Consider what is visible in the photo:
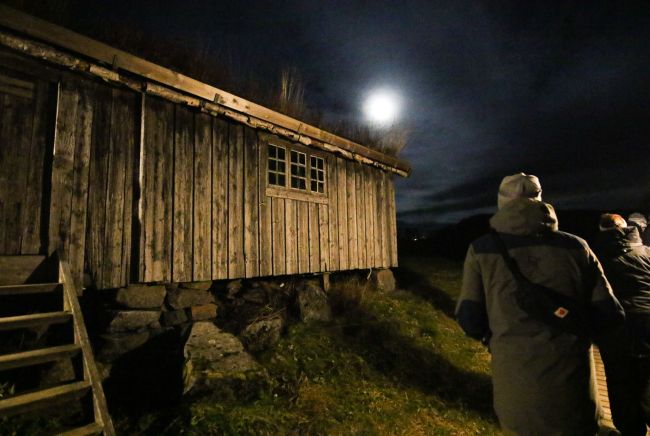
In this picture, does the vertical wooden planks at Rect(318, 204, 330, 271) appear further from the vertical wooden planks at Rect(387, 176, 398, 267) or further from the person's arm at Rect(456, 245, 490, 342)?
the person's arm at Rect(456, 245, 490, 342)

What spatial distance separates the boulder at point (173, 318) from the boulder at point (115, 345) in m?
0.51

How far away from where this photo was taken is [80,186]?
462 cm

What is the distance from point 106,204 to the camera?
4.82 m

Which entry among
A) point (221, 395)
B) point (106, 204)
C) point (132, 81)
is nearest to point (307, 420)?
point (221, 395)

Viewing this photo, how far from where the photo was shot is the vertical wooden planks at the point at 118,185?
4805 millimetres

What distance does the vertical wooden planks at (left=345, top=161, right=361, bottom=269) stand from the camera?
8531 mm

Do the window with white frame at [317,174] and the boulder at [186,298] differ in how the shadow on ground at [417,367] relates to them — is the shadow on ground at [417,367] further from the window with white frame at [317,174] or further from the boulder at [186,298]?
the window with white frame at [317,174]

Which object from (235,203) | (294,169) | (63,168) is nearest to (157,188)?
(63,168)

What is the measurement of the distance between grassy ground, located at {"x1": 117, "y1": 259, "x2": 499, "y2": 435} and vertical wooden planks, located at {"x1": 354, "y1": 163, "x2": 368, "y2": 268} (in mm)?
920

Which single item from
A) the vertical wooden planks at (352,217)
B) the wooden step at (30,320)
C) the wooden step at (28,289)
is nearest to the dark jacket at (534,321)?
the wooden step at (30,320)

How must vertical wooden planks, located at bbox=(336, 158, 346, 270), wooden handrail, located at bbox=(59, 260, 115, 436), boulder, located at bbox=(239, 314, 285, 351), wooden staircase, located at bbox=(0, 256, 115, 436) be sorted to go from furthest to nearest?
1. vertical wooden planks, located at bbox=(336, 158, 346, 270)
2. boulder, located at bbox=(239, 314, 285, 351)
3. wooden handrail, located at bbox=(59, 260, 115, 436)
4. wooden staircase, located at bbox=(0, 256, 115, 436)

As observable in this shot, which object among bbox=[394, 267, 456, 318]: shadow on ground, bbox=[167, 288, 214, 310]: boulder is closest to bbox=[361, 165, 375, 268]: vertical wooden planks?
bbox=[394, 267, 456, 318]: shadow on ground

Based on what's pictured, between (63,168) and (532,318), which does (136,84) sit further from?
(532,318)

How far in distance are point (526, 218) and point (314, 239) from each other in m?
5.72
